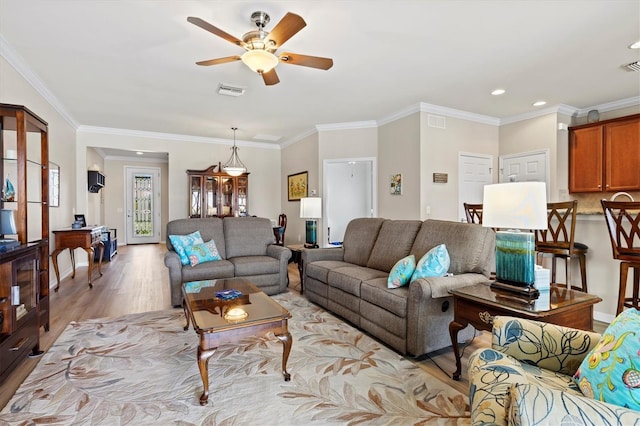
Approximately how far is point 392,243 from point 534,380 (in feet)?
7.20

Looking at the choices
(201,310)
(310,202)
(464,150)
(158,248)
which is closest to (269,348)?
(201,310)

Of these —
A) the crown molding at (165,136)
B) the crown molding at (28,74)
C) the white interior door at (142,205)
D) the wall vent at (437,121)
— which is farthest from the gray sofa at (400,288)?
the white interior door at (142,205)

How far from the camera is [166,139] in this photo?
681cm

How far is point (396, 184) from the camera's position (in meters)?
5.43

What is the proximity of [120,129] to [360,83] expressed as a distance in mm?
4901

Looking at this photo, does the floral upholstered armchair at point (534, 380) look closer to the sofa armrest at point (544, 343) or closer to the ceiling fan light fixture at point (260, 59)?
the sofa armrest at point (544, 343)

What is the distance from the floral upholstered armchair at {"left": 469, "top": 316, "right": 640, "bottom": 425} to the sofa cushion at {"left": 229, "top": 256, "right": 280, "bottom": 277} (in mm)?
2951

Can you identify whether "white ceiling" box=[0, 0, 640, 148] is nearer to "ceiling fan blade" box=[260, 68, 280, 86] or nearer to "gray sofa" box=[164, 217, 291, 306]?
"ceiling fan blade" box=[260, 68, 280, 86]

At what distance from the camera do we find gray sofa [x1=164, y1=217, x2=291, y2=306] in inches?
144

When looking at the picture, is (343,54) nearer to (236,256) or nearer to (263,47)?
(263,47)

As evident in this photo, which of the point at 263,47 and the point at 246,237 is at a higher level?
the point at 263,47

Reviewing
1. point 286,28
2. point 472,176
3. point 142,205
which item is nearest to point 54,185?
point 286,28

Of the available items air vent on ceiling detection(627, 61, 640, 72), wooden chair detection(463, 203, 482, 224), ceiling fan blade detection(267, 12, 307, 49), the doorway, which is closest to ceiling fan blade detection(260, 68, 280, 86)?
ceiling fan blade detection(267, 12, 307, 49)

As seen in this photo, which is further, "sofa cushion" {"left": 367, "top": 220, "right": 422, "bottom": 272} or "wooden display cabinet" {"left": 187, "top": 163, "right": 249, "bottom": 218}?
"wooden display cabinet" {"left": 187, "top": 163, "right": 249, "bottom": 218}
